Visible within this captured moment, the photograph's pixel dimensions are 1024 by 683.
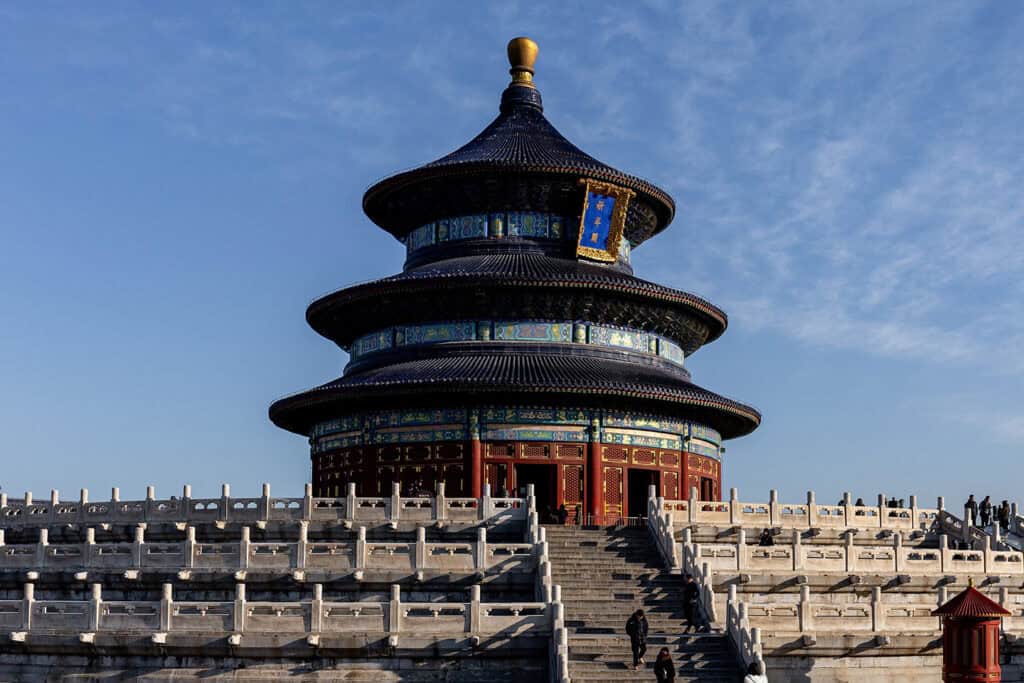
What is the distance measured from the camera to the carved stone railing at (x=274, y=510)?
37.2 metres

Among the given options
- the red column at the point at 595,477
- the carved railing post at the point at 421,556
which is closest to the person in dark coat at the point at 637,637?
the carved railing post at the point at 421,556

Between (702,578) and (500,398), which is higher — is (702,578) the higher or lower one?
the lower one

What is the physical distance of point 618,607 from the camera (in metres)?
32.5

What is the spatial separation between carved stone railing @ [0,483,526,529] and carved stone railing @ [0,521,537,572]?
7.21 ft

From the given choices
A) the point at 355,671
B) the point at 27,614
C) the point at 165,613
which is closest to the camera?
the point at 355,671

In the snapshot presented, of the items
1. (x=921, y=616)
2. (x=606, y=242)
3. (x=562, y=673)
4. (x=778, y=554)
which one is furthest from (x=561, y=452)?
(x=562, y=673)

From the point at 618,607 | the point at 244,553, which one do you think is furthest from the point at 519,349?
the point at 618,607

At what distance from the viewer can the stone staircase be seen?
29.1 m

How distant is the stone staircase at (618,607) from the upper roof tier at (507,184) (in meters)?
19.1

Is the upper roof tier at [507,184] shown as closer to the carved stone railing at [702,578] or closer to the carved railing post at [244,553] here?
the carved stone railing at [702,578]

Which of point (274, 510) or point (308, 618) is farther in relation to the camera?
point (274, 510)

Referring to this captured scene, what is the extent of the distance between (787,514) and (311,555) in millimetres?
14077

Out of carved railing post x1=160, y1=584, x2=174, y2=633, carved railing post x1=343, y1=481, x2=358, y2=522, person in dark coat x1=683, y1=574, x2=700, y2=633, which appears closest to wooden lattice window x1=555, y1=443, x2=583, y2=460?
carved railing post x1=343, y1=481, x2=358, y2=522

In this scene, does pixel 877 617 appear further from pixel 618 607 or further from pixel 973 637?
pixel 618 607
